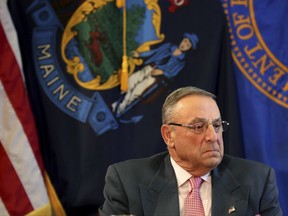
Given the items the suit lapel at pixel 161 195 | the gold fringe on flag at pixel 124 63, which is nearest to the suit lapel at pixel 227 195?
the suit lapel at pixel 161 195

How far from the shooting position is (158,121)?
3.01 m

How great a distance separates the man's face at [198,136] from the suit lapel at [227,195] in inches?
3.1

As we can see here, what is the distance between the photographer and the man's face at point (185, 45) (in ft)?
9.69

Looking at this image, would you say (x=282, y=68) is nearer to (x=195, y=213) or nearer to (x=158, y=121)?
(x=158, y=121)

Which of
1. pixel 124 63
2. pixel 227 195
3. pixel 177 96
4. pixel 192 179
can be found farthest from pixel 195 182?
pixel 124 63

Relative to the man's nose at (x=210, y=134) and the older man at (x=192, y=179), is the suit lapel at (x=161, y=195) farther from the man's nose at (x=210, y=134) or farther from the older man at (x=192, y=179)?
the man's nose at (x=210, y=134)

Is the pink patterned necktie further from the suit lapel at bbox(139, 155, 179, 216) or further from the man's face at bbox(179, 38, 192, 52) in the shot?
the man's face at bbox(179, 38, 192, 52)

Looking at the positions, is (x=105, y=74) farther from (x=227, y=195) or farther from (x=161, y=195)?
(x=227, y=195)

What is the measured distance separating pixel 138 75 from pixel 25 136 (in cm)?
80

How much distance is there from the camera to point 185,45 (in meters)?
2.96

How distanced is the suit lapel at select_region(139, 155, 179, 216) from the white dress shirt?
0.03 metres

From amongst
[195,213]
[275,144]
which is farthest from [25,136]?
[275,144]

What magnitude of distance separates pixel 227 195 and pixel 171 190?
0.82 feet

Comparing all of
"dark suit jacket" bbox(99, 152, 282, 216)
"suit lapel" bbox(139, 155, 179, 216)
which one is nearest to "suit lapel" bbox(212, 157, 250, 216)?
"dark suit jacket" bbox(99, 152, 282, 216)
